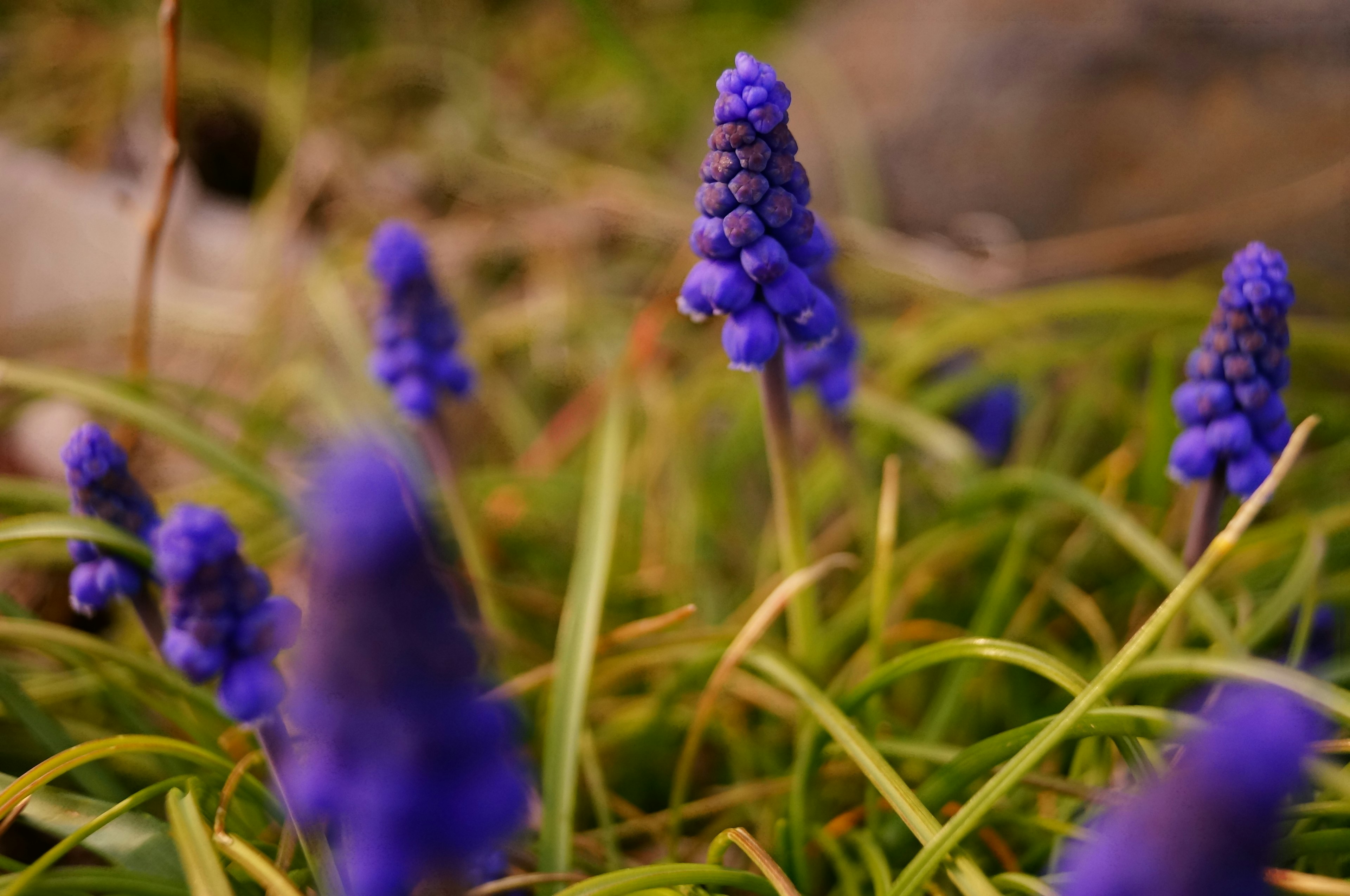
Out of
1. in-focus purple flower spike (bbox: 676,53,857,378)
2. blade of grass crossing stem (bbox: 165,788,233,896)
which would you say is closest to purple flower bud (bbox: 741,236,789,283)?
in-focus purple flower spike (bbox: 676,53,857,378)

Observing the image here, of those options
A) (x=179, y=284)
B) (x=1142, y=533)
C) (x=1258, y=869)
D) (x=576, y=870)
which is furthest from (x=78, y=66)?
(x=1258, y=869)

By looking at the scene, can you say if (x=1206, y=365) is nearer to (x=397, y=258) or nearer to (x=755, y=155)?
(x=755, y=155)

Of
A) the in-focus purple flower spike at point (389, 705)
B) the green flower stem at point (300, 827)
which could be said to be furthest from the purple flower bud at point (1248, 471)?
the green flower stem at point (300, 827)

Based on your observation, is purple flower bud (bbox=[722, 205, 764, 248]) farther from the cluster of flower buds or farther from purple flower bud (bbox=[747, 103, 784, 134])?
purple flower bud (bbox=[747, 103, 784, 134])

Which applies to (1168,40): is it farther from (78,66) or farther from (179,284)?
(78,66)

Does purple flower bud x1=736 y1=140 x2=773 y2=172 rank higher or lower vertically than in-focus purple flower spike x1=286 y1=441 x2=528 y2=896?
higher

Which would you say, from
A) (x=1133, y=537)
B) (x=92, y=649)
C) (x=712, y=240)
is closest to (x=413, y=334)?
(x=92, y=649)
